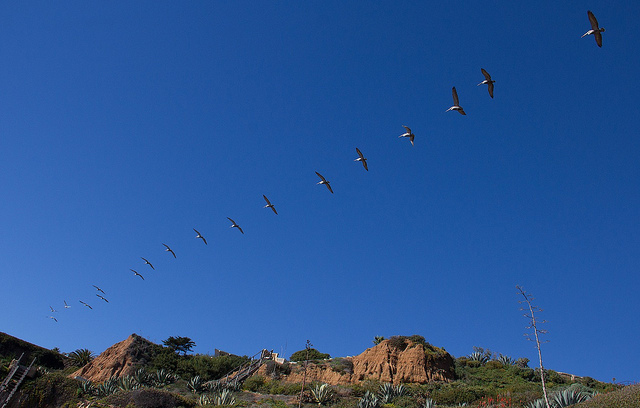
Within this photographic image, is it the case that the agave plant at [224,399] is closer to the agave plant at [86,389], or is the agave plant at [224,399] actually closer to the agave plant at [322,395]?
the agave plant at [322,395]

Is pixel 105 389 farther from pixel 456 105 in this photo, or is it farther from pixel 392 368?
pixel 456 105

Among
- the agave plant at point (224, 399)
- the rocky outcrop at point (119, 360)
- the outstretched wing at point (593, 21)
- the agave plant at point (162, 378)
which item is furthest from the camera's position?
the rocky outcrop at point (119, 360)

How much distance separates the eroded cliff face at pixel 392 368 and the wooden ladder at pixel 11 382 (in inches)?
820

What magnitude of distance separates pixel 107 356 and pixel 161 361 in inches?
256

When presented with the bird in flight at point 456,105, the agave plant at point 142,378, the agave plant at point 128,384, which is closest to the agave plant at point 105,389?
the agave plant at point 128,384

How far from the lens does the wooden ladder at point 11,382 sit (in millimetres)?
21484

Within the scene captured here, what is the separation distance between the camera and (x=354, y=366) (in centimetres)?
3862

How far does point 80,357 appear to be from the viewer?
50344 mm

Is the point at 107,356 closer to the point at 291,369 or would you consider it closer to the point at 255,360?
the point at 255,360

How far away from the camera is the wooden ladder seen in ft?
70.5

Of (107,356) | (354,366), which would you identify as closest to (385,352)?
(354,366)

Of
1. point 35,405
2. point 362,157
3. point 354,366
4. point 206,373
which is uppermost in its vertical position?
point 362,157

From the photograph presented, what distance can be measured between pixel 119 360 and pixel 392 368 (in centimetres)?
2754

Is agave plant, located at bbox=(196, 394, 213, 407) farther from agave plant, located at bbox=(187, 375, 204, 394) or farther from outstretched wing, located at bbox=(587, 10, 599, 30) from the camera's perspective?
outstretched wing, located at bbox=(587, 10, 599, 30)
